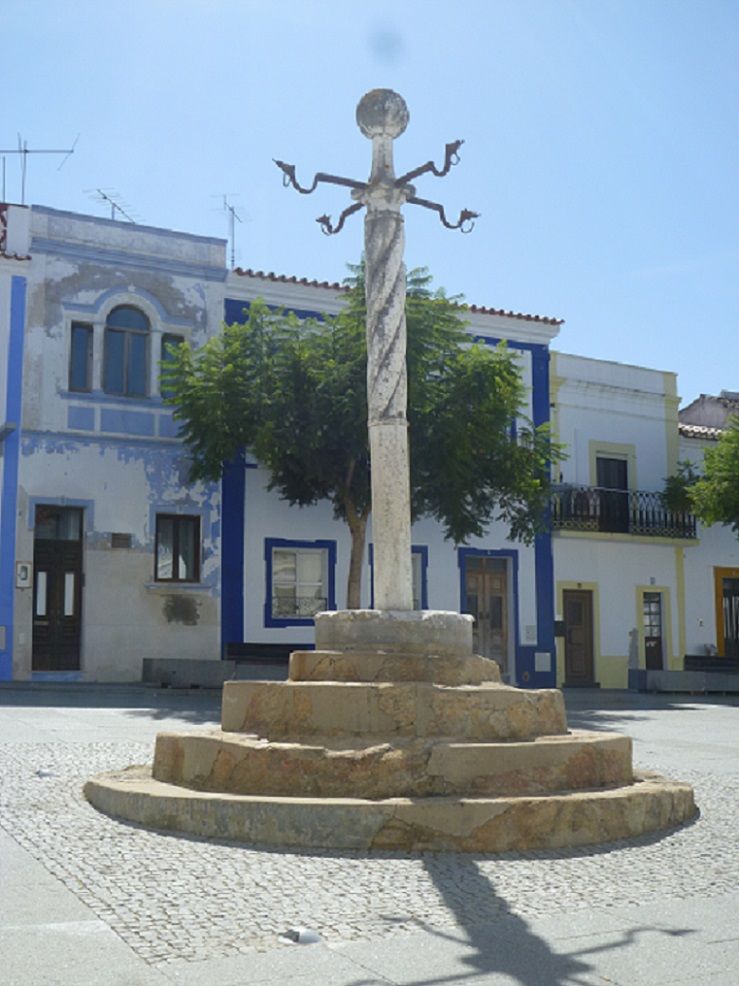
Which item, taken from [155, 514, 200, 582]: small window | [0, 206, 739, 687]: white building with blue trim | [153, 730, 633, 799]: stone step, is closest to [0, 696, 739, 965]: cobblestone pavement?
[153, 730, 633, 799]: stone step

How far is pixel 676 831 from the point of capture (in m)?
6.95

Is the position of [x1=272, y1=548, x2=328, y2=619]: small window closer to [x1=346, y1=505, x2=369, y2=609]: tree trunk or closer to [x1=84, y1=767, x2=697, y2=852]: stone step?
[x1=346, y1=505, x2=369, y2=609]: tree trunk

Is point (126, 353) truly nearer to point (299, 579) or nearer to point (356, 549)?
point (299, 579)

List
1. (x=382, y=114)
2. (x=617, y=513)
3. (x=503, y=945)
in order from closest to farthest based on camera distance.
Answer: (x=503, y=945), (x=382, y=114), (x=617, y=513)

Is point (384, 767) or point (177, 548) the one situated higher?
point (177, 548)

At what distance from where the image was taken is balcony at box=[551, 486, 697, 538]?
24.6m

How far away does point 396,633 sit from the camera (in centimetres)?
765

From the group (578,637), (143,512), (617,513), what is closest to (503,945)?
(143,512)

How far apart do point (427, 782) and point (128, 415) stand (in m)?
14.5

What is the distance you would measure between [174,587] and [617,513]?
34.1ft

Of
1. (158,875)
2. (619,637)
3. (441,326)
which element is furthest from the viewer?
(619,637)

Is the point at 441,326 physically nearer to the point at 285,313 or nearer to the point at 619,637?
the point at 285,313

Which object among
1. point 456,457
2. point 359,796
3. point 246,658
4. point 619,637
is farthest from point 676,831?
point 619,637

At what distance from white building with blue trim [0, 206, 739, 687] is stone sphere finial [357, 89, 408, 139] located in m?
11.8
